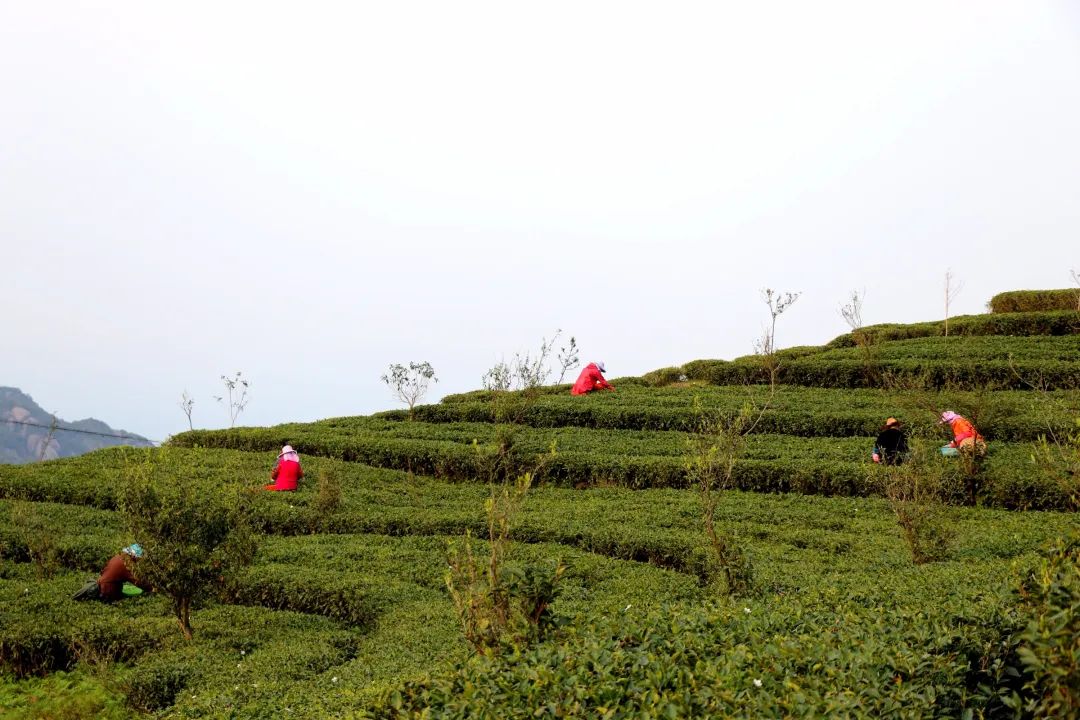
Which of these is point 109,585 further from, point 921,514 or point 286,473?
point 921,514

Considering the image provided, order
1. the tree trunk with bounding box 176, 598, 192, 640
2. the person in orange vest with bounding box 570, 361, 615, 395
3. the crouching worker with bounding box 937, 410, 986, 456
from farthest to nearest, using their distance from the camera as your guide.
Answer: the person in orange vest with bounding box 570, 361, 615, 395 < the crouching worker with bounding box 937, 410, 986, 456 < the tree trunk with bounding box 176, 598, 192, 640

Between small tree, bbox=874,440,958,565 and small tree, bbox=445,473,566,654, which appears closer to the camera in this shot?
small tree, bbox=445,473,566,654

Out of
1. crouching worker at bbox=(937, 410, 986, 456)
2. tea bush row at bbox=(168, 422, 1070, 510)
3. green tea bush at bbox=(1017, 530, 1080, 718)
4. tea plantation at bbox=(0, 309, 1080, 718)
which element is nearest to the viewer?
green tea bush at bbox=(1017, 530, 1080, 718)

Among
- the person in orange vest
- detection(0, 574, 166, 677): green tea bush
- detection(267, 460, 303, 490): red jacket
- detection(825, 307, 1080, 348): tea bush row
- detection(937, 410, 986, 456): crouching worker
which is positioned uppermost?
detection(825, 307, 1080, 348): tea bush row

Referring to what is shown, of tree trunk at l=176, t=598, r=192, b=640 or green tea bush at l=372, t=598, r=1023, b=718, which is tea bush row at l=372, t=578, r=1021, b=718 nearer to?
green tea bush at l=372, t=598, r=1023, b=718

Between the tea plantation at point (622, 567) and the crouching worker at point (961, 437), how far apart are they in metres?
0.41

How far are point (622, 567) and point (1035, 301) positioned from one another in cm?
2582

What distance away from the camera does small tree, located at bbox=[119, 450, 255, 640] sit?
32.1 feet

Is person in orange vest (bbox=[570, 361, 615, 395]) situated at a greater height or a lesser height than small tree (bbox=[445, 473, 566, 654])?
greater

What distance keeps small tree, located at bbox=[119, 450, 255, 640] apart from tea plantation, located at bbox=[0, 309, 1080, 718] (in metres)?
0.56

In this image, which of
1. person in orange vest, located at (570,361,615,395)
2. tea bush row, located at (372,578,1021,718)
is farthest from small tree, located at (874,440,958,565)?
person in orange vest, located at (570,361,615,395)

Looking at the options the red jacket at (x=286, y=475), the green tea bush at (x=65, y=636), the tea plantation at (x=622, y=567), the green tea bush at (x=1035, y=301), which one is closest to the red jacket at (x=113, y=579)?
the tea plantation at (x=622, y=567)

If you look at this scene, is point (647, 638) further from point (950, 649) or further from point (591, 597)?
point (591, 597)

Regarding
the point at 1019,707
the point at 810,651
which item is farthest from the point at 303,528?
the point at 1019,707
